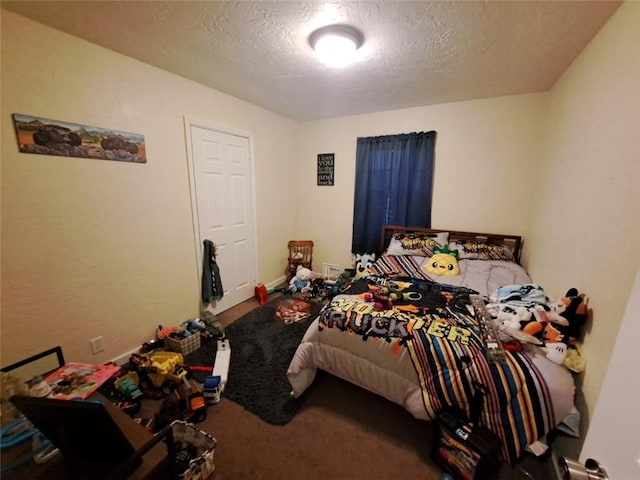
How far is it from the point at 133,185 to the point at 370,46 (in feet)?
6.94

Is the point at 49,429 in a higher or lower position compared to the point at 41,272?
lower

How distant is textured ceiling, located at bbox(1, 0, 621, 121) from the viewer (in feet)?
4.60

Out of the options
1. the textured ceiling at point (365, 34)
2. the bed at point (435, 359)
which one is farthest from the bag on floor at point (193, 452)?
the textured ceiling at point (365, 34)

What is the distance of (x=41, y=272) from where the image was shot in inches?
66.2

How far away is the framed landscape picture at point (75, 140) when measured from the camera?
1561mm

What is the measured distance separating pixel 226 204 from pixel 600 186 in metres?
3.05

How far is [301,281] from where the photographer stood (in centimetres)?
361

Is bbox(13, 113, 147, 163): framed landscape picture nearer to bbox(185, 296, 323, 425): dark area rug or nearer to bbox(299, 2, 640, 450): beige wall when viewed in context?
bbox(185, 296, 323, 425): dark area rug

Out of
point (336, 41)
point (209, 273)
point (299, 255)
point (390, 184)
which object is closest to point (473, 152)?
point (390, 184)

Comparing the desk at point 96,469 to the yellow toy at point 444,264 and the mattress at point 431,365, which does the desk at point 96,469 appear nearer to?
the mattress at point 431,365

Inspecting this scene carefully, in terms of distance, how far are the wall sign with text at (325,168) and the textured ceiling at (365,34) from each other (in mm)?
1245

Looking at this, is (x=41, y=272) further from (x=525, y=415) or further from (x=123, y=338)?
(x=525, y=415)

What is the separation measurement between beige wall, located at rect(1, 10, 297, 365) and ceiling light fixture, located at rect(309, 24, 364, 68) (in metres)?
1.40

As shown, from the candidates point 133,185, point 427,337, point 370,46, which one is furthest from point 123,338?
point 370,46
